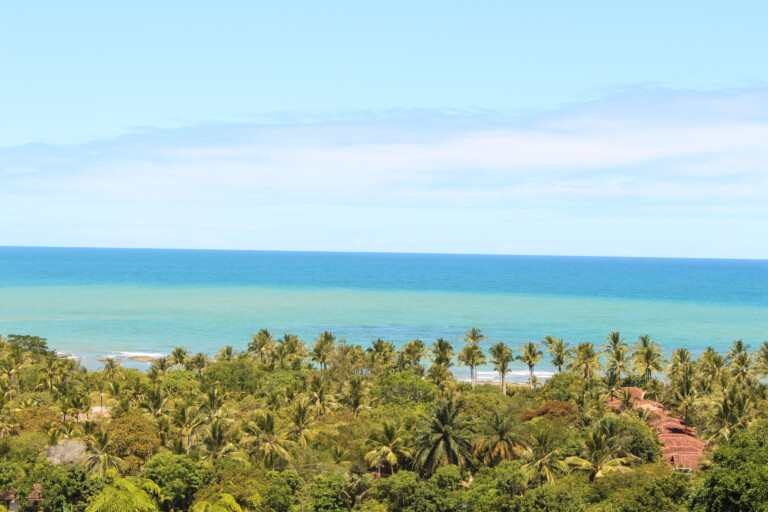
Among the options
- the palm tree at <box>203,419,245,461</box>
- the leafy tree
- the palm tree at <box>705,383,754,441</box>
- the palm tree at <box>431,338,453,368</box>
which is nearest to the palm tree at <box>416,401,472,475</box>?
the palm tree at <box>203,419,245,461</box>

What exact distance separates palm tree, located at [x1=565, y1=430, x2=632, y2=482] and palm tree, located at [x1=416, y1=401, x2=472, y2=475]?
9.18 m

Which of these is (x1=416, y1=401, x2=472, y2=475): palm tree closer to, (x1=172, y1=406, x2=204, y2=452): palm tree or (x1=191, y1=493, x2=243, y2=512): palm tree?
(x1=191, y1=493, x2=243, y2=512): palm tree

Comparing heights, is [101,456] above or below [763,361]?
below

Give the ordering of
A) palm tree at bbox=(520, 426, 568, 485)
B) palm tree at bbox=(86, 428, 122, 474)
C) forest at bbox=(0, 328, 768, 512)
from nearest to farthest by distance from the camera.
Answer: forest at bbox=(0, 328, 768, 512)
palm tree at bbox=(520, 426, 568, 485)
palm tree at bbox=(86, 428, 122, 474)

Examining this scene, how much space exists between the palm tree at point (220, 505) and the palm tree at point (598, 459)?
26.6m

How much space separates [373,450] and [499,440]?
11.1 m

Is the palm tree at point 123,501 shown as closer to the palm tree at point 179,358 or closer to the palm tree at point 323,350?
the palm tree at point 179,358

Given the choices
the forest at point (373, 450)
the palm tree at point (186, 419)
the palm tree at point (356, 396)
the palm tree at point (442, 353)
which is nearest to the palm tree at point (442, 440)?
the forest at point (373, 450)

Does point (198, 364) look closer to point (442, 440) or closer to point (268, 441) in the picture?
point (268, 441)

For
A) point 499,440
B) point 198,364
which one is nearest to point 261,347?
point 198,364

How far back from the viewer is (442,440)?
203ft

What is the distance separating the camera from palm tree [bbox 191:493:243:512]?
51.6 metres

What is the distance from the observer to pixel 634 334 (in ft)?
627

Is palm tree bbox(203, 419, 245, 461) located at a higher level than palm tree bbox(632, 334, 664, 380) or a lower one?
lower
